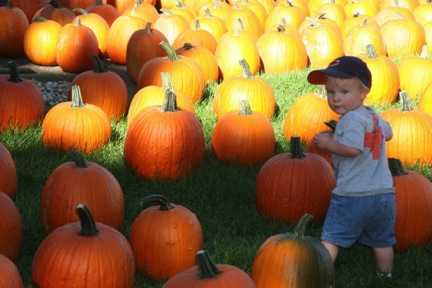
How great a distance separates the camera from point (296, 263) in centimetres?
379

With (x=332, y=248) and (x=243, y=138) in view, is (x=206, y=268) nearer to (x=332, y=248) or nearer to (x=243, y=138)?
(x=332, y=248)

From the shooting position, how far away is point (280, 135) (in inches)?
255

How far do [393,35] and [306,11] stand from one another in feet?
6.12

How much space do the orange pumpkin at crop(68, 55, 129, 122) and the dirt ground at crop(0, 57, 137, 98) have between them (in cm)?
93

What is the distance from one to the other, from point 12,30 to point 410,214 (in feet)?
19.1

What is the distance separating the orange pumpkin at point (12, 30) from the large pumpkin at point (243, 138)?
4.05m

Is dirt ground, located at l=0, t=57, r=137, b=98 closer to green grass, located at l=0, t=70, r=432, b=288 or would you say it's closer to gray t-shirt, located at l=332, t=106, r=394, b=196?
green grass, located at l=0, t=70, r=432, b=288

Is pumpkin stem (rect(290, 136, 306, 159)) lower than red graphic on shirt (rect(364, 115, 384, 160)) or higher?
lower

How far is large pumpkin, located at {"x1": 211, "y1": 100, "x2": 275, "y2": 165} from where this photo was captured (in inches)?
229

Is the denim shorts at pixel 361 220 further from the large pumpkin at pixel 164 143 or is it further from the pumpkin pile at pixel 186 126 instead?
the large pumpkin at pixel 164 143

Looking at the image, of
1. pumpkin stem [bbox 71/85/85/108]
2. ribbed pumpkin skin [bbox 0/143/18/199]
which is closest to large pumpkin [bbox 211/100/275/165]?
pumpkin stem [bbox 71/85/85/108]

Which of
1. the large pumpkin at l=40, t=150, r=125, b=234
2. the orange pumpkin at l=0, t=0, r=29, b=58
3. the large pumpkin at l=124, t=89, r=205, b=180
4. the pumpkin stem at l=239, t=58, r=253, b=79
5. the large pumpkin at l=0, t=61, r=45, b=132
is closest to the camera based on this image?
the large pumpkin at l=40, t=150, r=125, b=234

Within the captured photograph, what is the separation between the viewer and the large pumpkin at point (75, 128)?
5824 mm

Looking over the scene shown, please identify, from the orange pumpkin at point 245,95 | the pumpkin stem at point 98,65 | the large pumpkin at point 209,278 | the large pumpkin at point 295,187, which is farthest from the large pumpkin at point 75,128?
the large pumpkin at point 209,278
